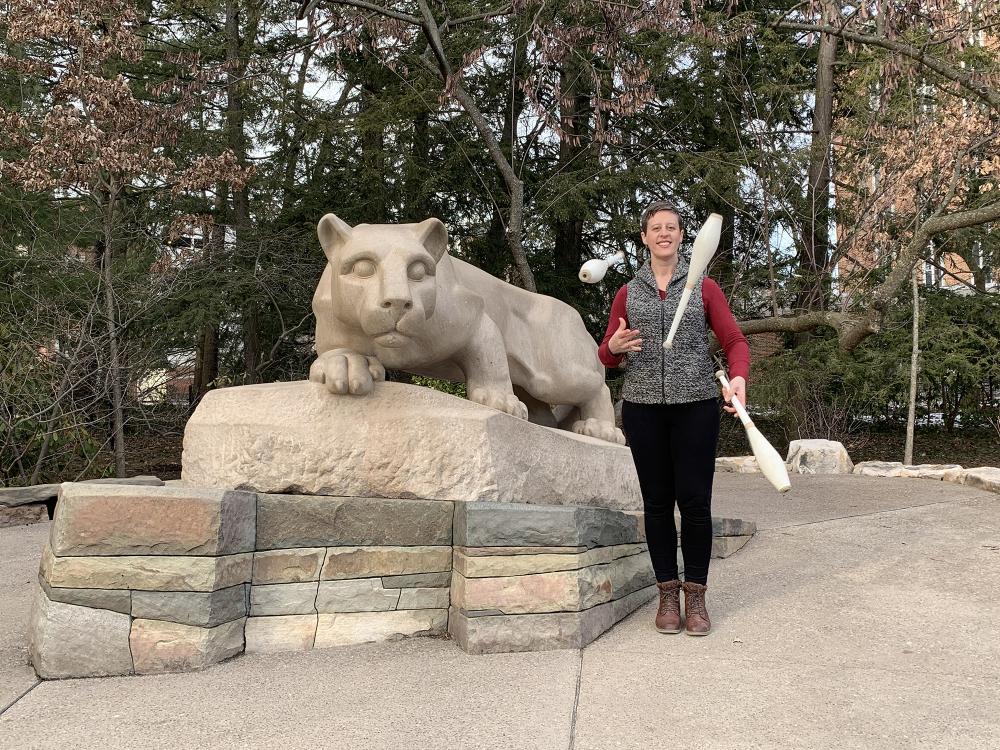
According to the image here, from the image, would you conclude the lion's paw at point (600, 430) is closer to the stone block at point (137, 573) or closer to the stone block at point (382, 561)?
the stone block at point (382, 561)

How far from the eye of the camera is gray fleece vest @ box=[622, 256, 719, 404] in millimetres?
2783

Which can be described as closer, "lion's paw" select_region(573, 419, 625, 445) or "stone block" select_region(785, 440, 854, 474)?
"lion's paw" select_region(573, 419, 625, 445)

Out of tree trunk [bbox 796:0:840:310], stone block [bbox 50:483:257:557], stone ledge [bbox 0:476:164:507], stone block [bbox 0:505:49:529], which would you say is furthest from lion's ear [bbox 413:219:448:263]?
tree trunk [bbox 796:0:840:310]

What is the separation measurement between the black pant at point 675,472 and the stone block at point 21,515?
186 inches

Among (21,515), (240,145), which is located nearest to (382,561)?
(21,515)

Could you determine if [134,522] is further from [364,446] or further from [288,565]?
[364,446]

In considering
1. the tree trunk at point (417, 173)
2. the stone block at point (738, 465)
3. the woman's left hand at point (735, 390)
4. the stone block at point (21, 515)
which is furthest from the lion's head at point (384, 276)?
the tree trunk at point (417, 173)

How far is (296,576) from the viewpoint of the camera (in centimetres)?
285

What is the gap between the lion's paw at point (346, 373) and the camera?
9.77 feet

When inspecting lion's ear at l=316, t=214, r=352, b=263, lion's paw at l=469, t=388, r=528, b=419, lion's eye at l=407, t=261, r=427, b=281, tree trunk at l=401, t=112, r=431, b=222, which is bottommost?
lion's paw at l=469, t=388, r=528, b=419

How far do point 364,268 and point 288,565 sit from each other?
3.62 ft

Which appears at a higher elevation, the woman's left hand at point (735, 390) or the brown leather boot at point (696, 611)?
the woman's left hand at point (735, 390)

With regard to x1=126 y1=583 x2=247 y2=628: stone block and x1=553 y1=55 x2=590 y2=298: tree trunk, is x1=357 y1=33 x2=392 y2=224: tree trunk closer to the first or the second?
x1=553 y1=55 x2=590 y2=298: tree trunk

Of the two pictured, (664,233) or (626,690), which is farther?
(664,233)
